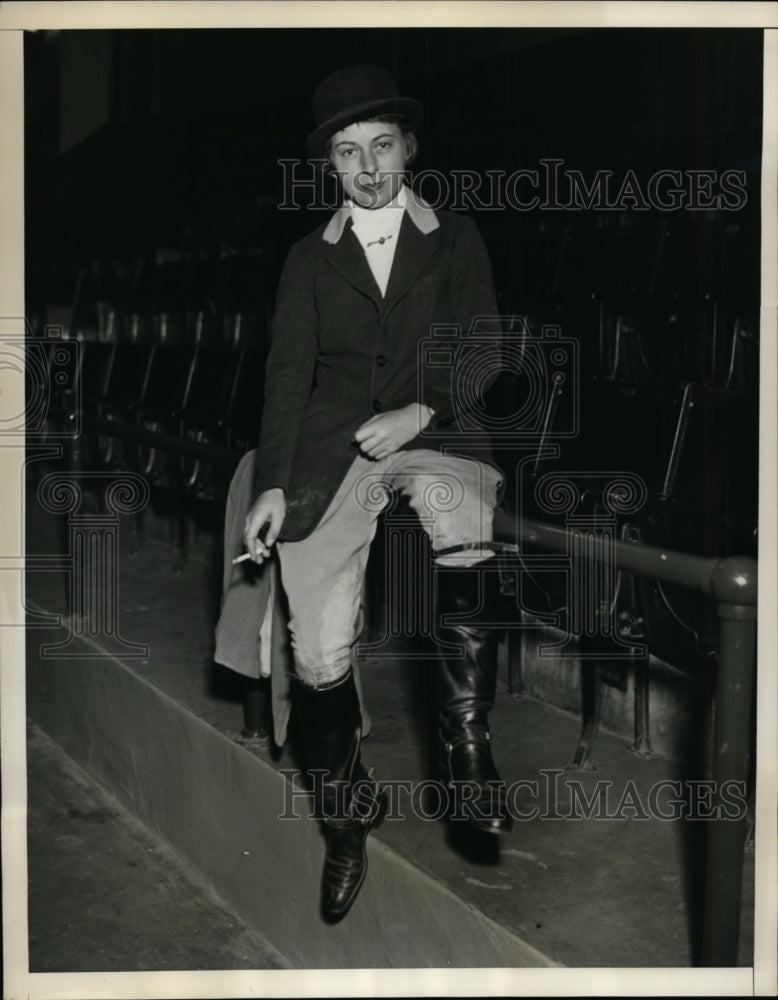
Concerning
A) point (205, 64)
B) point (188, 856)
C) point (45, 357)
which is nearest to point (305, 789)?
point (188, 856)

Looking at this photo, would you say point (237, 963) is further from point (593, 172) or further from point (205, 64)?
point (205, 64)

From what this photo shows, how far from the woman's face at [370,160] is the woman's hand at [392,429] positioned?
38cm

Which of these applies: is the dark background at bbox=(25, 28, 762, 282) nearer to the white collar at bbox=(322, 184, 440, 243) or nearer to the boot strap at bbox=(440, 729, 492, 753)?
the white collar at bbox=(322, 184, 440, 243)

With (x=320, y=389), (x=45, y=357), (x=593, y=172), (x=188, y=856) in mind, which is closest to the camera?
(x=320, y=389)

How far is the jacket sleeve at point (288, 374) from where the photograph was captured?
6.75 feet

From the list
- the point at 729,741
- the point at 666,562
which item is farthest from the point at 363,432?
the point at 729,741

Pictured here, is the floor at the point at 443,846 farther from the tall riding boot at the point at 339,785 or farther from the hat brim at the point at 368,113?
the hat brim at the point at 368,113

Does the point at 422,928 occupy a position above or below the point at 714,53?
below

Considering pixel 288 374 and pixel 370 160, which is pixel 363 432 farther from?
pixel 370 160

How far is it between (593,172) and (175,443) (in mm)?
1453

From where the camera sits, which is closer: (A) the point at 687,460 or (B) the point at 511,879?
(B) the point at 511,879

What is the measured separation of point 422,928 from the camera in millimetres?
2188

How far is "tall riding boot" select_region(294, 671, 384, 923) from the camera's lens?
2086 mm

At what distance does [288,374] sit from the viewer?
6.81 ft
